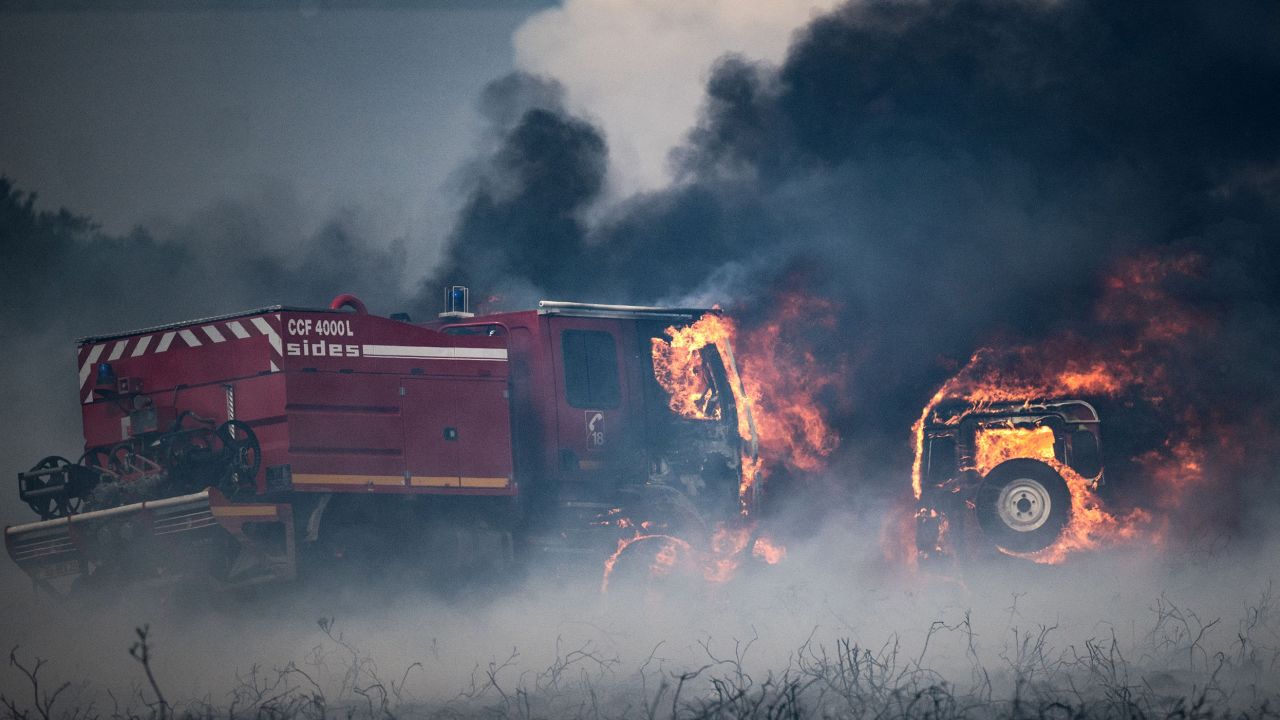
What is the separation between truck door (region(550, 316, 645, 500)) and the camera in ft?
44.5

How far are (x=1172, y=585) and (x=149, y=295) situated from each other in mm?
19120

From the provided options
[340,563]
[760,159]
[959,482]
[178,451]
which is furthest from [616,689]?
[760,159]

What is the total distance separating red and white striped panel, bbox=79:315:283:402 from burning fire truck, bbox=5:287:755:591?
2cm

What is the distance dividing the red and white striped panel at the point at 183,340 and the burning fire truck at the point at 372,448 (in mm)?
19

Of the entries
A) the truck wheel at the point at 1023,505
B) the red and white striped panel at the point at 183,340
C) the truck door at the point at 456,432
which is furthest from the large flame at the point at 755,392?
the red and white striped panel at the point at 183,340

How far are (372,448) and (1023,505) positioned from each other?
7.29m

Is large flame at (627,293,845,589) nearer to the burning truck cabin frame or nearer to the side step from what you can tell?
the burning truck cabin frame

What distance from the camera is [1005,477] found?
46.4ft

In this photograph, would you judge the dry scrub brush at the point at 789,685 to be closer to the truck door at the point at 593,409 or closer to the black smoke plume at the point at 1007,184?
the truck door at the point at 593,409

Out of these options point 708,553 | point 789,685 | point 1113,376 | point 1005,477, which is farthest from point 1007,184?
point 789,685

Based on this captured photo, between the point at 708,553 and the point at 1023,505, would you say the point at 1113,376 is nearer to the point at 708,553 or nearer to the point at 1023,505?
the point at 1023,505

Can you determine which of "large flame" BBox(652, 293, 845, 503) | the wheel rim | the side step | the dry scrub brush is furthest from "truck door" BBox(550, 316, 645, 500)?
the wheel rim

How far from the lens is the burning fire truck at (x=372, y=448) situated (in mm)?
10992

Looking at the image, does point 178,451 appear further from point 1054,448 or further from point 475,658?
point 1054,448
